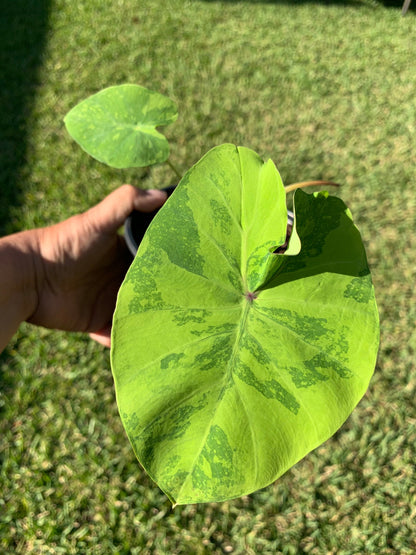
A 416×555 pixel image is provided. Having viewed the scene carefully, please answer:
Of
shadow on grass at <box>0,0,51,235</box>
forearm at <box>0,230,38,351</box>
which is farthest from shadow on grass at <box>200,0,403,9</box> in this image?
forearm at <box>0,230,38,351</box>

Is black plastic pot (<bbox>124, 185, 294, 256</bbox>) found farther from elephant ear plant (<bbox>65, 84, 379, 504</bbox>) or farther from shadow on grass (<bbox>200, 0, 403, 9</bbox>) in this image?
shadow on grass (<bbox>200, 0, 403, 9</bbox>)

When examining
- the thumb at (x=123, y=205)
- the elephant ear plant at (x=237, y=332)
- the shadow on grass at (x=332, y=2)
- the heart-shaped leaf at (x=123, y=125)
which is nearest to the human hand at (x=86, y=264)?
the thumb at (x=123, y=205)

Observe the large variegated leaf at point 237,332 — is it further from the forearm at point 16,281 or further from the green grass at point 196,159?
the green grass at point 196,159

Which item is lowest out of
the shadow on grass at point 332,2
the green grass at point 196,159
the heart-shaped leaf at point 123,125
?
the green grass at point 196,159

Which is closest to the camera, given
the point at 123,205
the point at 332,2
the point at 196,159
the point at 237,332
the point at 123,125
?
the point at 237,332

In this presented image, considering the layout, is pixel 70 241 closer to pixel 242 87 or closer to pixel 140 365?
pixel 140 365

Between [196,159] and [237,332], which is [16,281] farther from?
[196,159]

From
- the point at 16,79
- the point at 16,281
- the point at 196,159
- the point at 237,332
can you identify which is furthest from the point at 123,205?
the point at 16,79
